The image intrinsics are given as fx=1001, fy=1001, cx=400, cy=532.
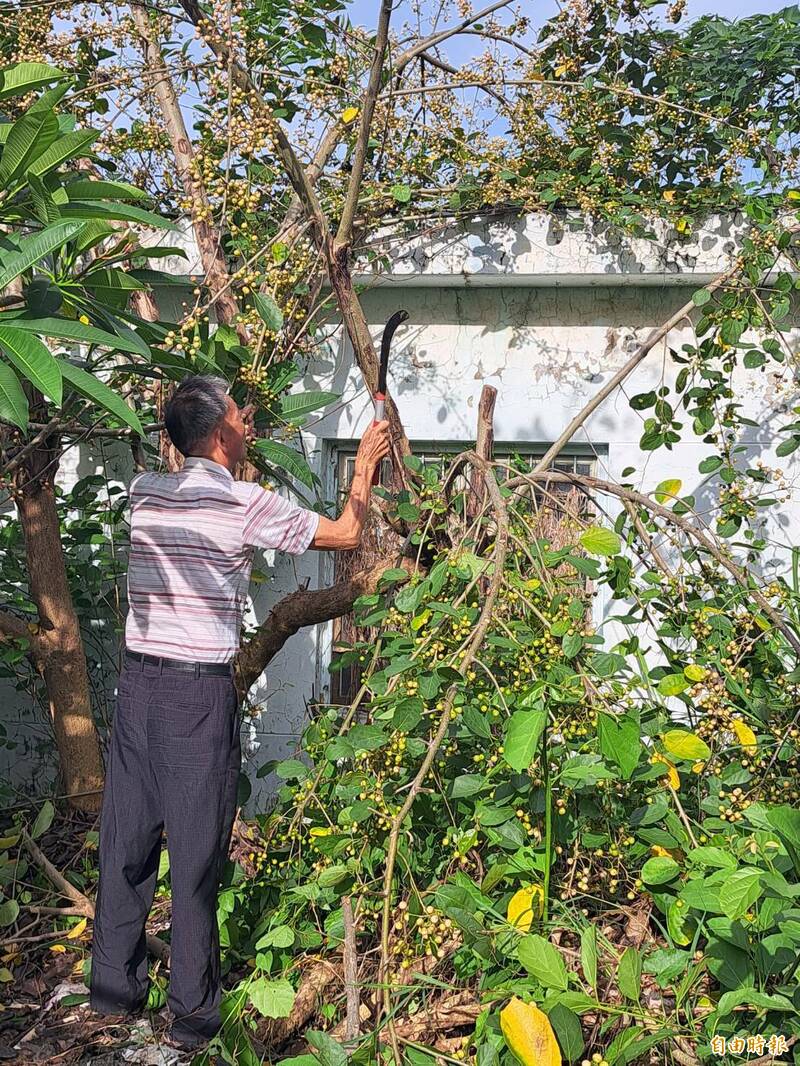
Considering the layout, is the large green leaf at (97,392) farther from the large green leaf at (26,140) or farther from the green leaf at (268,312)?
the green leaf at (268,312)

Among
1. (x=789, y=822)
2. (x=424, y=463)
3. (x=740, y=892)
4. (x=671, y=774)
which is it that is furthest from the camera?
(x=424, y=463)

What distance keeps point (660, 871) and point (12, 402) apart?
178 cm

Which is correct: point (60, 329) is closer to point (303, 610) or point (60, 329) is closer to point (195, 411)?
point (195, 411)

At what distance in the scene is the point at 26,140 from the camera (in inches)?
85.9

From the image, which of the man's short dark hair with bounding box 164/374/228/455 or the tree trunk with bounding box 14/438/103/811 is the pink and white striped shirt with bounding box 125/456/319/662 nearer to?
the man's short dark hair with bounding box 164/374/228/455

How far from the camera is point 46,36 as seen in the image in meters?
4.30

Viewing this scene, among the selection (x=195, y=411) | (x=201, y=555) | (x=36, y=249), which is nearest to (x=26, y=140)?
(x=36, y=249)

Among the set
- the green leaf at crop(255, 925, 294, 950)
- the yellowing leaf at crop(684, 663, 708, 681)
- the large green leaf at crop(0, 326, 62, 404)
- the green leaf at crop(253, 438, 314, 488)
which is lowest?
the green leaf at crop(255, 925, 294, 950)

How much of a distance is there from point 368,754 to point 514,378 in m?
2.42

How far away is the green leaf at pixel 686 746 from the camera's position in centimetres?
246

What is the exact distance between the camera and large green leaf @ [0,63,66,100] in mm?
2297

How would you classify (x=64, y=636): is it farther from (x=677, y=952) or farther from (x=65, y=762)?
(x=677, y=952)

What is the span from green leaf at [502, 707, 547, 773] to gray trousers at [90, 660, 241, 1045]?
952 mm

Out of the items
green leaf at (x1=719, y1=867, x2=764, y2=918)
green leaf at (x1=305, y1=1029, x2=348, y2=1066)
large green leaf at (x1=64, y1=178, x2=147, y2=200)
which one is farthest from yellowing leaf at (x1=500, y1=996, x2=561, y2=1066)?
large green leaf at (x1=64, y1=178, x2=147, y2=200)
